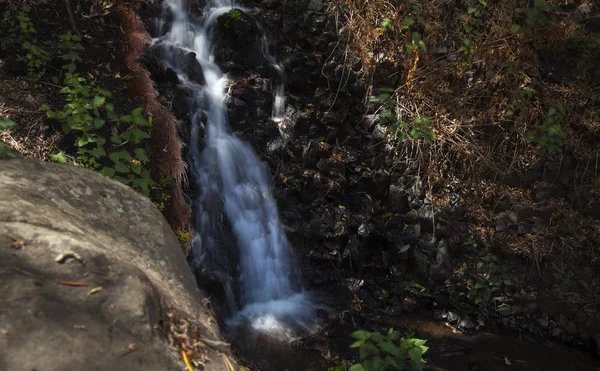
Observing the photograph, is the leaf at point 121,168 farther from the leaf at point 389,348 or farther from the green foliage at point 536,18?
the green foliage at point 536,18

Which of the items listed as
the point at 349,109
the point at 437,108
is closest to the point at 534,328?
the point at 437,108

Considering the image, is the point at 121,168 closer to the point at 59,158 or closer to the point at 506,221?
the point at 59,158

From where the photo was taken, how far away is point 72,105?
3.73 m

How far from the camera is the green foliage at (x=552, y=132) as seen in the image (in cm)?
512

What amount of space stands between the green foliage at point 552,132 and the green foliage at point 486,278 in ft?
4.98

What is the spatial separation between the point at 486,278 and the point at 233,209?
3338mm

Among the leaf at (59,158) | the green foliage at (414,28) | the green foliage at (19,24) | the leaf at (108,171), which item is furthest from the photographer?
the green foliage at (414,28)

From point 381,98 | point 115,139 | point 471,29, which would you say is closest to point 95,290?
point 115,139

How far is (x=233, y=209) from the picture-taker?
17.5ft

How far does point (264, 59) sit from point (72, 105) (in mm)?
3031

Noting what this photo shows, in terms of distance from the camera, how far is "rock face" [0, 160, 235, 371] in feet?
4.35

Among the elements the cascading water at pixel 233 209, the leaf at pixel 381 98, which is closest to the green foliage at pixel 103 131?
the cascading water at pixel 233 209

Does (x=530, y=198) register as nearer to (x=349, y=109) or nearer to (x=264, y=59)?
(x=349, y=109)

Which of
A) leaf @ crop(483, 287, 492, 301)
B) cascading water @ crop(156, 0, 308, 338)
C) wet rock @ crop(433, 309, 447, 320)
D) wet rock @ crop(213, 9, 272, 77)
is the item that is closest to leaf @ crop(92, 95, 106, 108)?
cascading water @ crop(156, 0, 308, 338)
